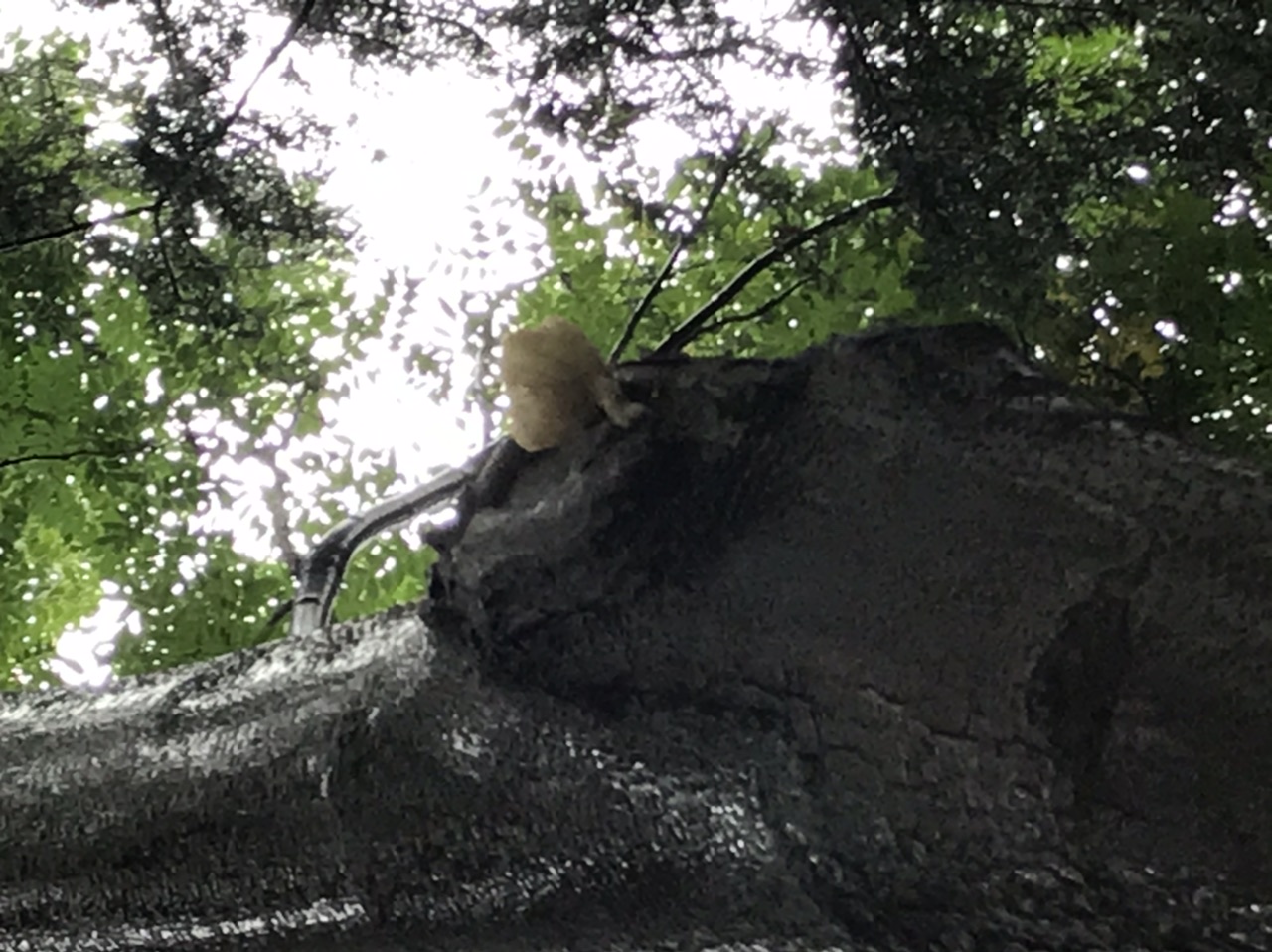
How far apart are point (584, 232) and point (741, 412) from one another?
3.26 feet

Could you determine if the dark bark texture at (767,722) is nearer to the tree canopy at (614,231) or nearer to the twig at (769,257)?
the tree canopy at (614,231)

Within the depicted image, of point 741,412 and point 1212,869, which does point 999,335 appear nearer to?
point 741,412

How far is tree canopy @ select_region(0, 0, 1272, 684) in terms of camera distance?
1.03 m

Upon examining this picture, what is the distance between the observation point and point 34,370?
66.0 inches

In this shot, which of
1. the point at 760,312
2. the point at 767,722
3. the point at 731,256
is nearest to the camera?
the point at 767,722

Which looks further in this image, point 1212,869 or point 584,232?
point 584,232

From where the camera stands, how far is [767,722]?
64 centimetres

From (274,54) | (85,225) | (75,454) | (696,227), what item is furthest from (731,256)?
(75,454)

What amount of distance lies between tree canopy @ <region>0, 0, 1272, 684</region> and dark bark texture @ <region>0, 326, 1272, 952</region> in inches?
11.9

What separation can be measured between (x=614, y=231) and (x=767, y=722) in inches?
43.0

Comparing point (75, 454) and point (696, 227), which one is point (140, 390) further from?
point (696, 227)

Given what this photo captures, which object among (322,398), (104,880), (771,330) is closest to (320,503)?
(322,398)

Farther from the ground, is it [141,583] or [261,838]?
[141,583]

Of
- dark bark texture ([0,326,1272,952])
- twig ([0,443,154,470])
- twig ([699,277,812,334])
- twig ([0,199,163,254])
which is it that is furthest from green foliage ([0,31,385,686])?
dark bark texture ([0,326,1272,952])
